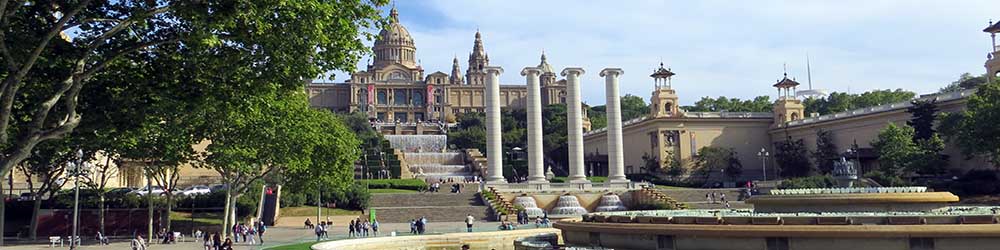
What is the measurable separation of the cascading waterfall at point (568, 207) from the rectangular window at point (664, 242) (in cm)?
4066

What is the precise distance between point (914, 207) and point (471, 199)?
42186 millimetres

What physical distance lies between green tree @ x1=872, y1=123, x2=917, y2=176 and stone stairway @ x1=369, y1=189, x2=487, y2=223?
34.6 meters

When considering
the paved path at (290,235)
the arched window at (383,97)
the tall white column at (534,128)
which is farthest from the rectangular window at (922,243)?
the arched window at (383,97)

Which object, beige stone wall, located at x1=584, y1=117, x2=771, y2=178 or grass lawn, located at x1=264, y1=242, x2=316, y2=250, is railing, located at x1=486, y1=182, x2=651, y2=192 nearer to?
beige stone wall, located at x1=584, y1=117, x2=771, y2=178

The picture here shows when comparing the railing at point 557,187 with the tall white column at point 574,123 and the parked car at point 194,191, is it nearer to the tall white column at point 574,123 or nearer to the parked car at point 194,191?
the tall white column at point 574,123

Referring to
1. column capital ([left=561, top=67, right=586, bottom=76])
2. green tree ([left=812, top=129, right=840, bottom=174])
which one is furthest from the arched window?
column capital ([left=561, top=67, right=586, bottom=76])

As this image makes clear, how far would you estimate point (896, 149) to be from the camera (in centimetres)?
6594

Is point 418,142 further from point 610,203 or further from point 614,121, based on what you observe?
point 610,203

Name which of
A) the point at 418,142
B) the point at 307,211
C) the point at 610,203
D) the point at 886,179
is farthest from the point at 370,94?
the point at 886,179

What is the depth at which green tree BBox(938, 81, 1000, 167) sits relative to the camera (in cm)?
5625

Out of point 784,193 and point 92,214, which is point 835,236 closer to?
point 784,193

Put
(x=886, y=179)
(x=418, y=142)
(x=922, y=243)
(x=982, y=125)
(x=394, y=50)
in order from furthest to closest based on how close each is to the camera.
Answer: (x=394, y=50) < (x=418, y=142) < (x=886, y=179) < (x=982, y=125) < (x=922, y=243)

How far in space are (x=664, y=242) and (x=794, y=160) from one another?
240 ft

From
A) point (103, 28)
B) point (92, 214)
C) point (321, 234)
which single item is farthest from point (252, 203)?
point (103, 28)
